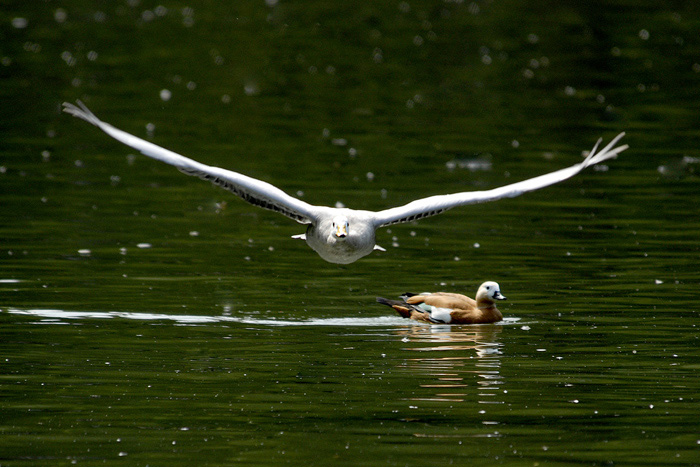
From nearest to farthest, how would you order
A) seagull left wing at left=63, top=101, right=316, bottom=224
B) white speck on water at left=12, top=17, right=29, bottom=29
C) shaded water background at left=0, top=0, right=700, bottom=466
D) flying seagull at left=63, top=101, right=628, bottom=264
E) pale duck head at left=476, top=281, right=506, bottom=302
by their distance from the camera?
shaded water background at left=0, top=0, right=700, bottom=466 < seagull left wing at left=63, top=101, right=316, bottom=224 < flying seagull at left=63, top=101, right=628, bottom=264 < pale duck head at left=476, top=281, right=506, bottom=302 < white speck on water at left=12, top=17, right=29, bottom=29

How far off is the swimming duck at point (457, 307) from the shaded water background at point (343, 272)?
0.31 metres

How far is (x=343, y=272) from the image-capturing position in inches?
880

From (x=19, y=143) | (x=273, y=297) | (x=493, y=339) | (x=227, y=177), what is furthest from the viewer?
(x=19, y=143)

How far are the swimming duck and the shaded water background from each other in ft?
1.03

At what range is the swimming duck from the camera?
19.1 meters

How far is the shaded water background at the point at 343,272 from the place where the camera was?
14055mm

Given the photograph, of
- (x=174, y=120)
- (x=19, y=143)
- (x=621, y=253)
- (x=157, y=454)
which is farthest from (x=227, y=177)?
(x=174, y=120)

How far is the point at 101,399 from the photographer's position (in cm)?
1492

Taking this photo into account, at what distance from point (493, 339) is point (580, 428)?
4209 mm

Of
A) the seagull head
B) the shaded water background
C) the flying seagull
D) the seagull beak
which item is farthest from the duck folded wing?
the seagull beak

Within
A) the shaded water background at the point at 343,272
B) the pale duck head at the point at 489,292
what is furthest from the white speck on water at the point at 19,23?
the pale duck head at the point at 489,292

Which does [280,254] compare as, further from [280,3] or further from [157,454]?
[280,3]

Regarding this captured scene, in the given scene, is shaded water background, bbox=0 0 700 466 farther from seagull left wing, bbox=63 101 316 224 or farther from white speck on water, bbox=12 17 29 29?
white speck on water, bbox=12 17 29 29

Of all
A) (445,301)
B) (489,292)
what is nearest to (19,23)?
(445,301)
